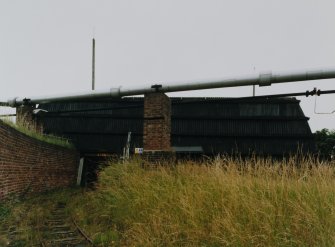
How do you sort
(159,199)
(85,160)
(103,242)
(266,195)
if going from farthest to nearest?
(85,160) < (159,199) < (103,242) < (266,195)

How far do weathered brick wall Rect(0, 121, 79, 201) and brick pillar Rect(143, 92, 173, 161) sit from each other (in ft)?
12.7

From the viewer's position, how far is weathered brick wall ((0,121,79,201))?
10.2m

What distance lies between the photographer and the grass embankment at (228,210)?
4.22 m

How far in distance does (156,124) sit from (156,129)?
0.55 ft

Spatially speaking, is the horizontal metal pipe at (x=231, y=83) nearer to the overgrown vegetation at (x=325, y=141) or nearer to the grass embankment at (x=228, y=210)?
the grass embankment at (x=228, y=210)

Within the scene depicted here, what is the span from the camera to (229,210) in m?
4.85

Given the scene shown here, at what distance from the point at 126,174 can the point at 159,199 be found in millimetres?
2363

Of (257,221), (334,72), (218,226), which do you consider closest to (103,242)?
(218,226)

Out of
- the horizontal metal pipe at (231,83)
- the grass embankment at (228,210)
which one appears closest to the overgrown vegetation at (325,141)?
the horizontal metal pipe at (231,83)

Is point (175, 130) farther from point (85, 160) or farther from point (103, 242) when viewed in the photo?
point (103, 242)

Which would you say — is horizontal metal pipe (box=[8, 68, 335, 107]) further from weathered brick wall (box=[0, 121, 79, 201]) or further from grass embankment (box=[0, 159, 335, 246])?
grass embankment (box=[0, 159, 335, 246])

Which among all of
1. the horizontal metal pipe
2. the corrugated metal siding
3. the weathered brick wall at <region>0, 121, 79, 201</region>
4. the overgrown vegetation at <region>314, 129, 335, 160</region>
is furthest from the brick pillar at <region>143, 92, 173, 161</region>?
the overgrown vegetation at <region>314, 129, 335, 160</region>

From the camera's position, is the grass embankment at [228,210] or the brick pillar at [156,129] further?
the brick pillar at [156,129]

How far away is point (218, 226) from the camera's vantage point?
4727 millimetres
